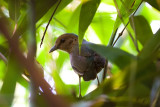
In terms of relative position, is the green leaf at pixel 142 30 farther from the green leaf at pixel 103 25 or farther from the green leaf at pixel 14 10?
the green leaf at pixel 14 10

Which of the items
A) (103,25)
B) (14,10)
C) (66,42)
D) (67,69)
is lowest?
(67,69)

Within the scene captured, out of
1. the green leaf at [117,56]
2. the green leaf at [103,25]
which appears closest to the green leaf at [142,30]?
the green leaf at [103,25]

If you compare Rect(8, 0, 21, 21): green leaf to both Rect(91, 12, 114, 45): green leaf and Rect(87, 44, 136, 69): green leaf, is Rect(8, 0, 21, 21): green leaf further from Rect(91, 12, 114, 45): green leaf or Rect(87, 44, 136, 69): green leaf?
Rect(91, 12, 114, 45): green leaf

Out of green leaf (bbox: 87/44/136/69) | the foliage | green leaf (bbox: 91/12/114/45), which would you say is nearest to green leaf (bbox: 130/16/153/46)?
A: the foliage

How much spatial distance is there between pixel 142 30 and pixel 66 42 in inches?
16.5

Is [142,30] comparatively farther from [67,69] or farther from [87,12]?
[67,69]

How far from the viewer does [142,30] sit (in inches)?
39.2

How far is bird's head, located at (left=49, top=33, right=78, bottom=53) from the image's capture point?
4.18ft

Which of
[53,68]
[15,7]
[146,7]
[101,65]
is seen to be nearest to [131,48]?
[146,7]

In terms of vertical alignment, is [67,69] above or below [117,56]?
below

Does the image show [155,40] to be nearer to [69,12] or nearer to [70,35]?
[70,35]

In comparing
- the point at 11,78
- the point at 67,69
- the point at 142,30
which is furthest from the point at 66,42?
the point at 11,78

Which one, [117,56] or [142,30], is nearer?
[117,56]

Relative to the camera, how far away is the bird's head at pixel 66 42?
1274mm
